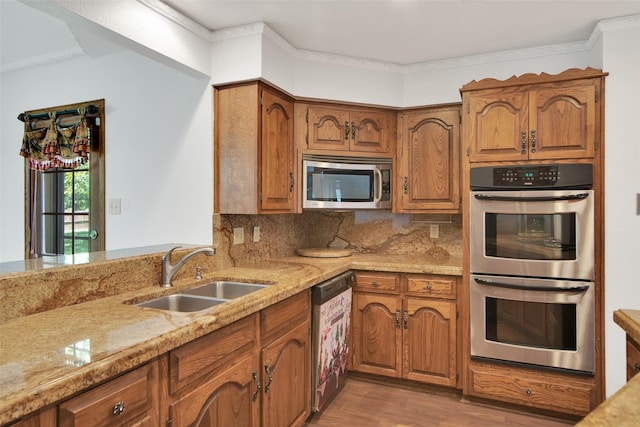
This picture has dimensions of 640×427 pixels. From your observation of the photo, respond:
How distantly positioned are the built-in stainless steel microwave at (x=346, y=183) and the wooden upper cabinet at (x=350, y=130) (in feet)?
0.29

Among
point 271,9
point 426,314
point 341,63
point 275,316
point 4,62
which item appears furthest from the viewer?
point 4,62

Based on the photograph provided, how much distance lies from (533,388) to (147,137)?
302 centimetres

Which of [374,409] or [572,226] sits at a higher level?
[572,226]

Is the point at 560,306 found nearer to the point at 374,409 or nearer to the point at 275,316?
the point at 374,409

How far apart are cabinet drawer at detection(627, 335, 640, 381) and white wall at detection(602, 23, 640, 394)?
1.17 m

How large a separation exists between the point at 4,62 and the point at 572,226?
458cm

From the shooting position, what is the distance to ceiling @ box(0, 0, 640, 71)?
2193 millimetres

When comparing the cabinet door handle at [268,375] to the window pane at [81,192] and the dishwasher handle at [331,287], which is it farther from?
the window pane at [81,192]

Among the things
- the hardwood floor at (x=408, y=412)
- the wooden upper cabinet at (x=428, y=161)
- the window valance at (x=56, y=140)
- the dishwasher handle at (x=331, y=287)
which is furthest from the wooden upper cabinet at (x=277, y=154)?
the window valance at (x=56, y=140)

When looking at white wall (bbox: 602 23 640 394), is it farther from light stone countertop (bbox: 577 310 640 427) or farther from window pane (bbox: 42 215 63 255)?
window pane (bbox: 42 215 63 255)

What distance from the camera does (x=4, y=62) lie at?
3.42 m

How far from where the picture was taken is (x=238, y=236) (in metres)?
2.71

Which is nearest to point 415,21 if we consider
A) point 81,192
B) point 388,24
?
point 388,24

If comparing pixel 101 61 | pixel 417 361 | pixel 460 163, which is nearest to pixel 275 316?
pixel 417 361
